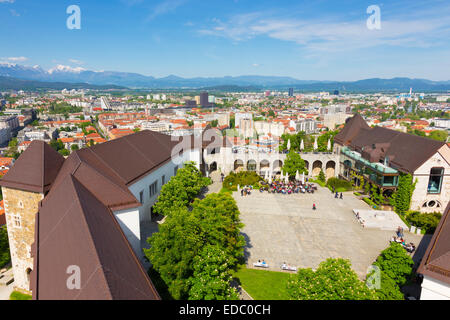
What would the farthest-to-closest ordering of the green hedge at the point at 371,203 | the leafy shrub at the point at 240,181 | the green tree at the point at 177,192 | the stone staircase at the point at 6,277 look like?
the leafy shrub at the point at 240,181
the green hedge at the point at 371,203
the green tree at the point at 177,192
the stone staircase at the point at 6,277

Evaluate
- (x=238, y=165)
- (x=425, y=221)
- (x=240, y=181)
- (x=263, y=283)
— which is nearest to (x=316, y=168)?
(x=238, y=165)

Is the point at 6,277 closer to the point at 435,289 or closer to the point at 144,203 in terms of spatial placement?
the point at 144,203

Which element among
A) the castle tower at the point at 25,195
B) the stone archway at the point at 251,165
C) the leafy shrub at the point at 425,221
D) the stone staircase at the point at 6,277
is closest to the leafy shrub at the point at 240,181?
the stone archway at the point at 251,165

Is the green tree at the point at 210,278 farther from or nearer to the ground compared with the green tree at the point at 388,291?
farther from the ground

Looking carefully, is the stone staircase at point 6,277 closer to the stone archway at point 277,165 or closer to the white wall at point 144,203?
the white wall at point 144,203

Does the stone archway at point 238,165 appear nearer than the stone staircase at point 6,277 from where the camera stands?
No

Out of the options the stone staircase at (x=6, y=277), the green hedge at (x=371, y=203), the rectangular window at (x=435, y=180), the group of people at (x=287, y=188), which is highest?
the rectangular window at (x=435, y=180)

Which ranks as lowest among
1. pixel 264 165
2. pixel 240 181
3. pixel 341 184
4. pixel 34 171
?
pixel 341 184
